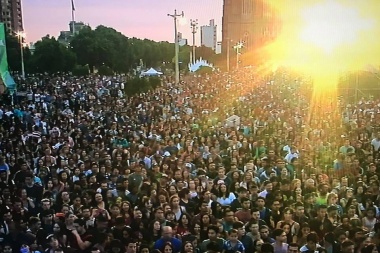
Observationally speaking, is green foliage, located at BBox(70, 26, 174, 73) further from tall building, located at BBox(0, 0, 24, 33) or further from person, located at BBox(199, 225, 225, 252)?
person, located at BBox(199, 225, 225, 252)

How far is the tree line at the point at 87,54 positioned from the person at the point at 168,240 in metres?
55.2

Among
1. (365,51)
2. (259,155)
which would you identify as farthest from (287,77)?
(259,155)

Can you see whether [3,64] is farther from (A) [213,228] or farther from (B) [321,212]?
(B) [321,212]

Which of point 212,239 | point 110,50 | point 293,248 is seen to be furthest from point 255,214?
point 110,50

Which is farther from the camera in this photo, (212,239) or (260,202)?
(260,202)

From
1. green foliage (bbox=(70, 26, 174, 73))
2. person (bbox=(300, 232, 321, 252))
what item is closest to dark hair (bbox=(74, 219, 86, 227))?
person (bbox=(300, 232, 321, 252))

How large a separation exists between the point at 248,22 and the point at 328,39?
43.4 metres

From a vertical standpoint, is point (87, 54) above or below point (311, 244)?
above

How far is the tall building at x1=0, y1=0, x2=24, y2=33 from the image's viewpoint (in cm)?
13018

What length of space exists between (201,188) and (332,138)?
6.27 meters

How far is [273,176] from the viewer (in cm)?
1000

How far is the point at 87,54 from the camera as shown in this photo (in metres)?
70.4

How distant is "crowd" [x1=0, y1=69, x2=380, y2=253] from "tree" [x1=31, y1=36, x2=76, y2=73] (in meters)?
46.4

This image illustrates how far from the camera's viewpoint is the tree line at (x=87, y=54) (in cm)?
6297
